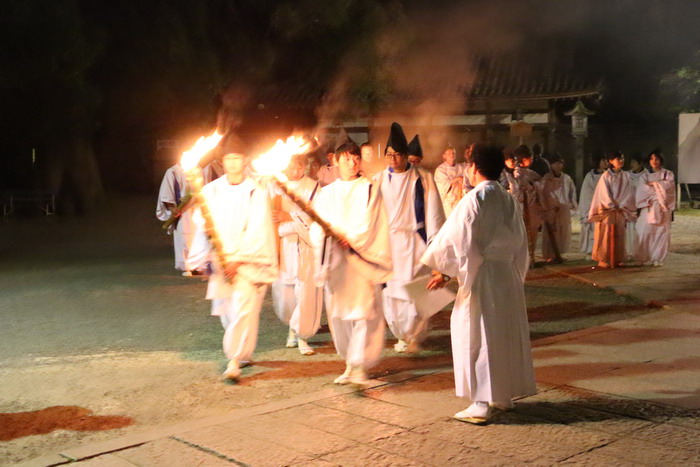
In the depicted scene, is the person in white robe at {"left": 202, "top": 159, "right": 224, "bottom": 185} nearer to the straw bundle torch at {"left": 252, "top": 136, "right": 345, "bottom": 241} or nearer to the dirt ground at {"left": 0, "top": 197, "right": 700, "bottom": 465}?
the dirt ground at {"left": 0, "top": 197, "right": 700, "bottom": 465}

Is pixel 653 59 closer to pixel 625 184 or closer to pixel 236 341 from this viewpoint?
→ pixel 625 184

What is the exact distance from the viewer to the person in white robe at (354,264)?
6426 mm

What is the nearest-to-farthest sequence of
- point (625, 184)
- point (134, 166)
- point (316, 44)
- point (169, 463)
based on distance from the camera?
point (169, 463), point (625, 184), point (316, 44), point (134, 166)

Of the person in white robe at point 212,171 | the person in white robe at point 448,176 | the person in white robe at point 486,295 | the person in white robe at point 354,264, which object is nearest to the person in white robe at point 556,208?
the person in white robe at point 448,176

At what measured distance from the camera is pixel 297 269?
26.6ft

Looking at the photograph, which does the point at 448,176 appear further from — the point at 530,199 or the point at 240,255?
the point at 240,255

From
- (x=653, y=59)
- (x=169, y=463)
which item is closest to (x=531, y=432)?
(x=169, y=463)

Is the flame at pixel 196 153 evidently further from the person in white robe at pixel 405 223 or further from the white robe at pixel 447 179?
the white robe at pixel 447 179

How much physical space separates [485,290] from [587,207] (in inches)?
428

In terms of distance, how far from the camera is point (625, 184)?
13305 millimetres

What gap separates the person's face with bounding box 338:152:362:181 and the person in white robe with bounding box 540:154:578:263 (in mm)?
8269

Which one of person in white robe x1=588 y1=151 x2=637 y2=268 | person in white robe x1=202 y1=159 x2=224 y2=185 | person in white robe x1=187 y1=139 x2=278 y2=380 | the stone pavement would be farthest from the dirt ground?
person in white robe x1=202 y1=159 x2=224 y2=185

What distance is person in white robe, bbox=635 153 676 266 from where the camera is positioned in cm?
1355

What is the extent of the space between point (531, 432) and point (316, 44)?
18471 mm
